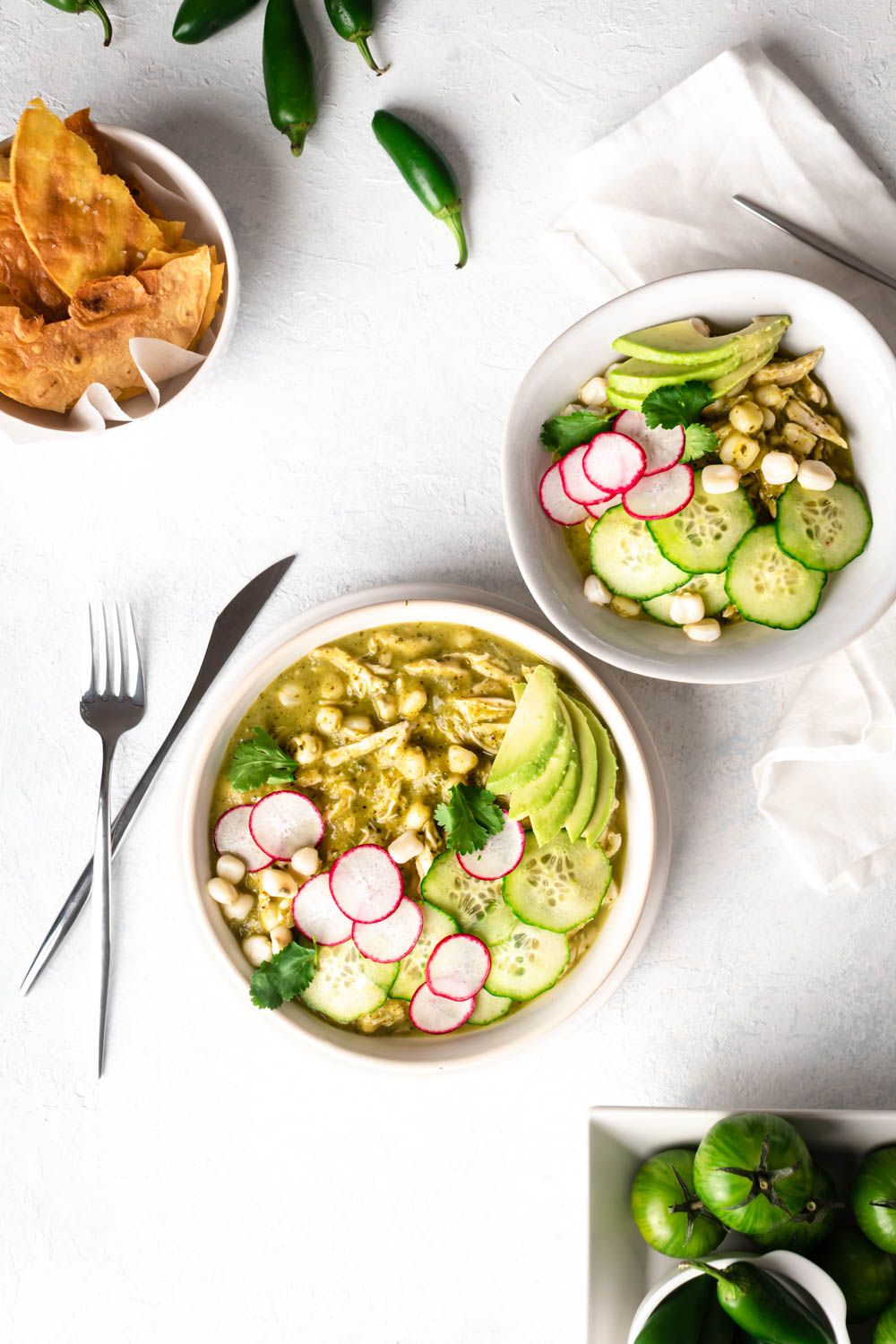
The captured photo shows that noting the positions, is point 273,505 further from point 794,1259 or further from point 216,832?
point 794,1259

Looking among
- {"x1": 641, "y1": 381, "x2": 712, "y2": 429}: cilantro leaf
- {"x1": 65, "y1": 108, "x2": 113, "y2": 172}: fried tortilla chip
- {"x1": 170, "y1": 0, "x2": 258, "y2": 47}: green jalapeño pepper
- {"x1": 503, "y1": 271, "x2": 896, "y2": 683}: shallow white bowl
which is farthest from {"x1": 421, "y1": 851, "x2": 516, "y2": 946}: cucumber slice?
{"x1": 170, "y1": 0, "x2": 258, "y2": 47}: green jalapeño pepper

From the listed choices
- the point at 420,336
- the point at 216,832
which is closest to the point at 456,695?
the point at 216,832

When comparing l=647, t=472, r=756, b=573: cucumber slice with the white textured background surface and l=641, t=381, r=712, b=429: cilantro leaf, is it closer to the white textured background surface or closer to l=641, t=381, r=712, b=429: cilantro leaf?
l=641, t=381, r=712, b=429: cilantro leaf

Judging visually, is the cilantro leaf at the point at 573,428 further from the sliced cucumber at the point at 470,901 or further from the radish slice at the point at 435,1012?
the radish slice at the point at 435,1012

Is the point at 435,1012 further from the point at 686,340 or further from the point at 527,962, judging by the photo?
the point at 686,340

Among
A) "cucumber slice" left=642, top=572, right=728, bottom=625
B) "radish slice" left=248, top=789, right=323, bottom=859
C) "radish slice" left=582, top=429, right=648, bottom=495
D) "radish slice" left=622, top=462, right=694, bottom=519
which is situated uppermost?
"radish slice" left=582, top=429, right=648, bottom=495

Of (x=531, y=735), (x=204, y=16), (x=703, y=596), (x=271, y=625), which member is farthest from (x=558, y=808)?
(x=204, y=16)

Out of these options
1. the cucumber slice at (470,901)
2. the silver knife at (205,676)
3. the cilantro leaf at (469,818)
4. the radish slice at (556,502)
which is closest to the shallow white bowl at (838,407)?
the radish slice at (556,502)
